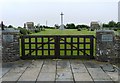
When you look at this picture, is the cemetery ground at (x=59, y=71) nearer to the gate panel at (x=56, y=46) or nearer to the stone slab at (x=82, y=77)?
the stone slab at (x=82, y=77)

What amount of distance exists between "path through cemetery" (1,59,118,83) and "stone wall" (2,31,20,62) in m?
0.38

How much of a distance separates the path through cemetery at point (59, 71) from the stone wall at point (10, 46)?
0.38 meters

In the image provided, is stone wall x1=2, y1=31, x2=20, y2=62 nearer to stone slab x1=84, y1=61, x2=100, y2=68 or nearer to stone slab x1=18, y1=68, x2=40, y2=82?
stone slab x1=18, y1=68, x2=40, y2=82

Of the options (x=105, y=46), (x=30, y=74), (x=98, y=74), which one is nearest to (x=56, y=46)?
(x=105, y=46)

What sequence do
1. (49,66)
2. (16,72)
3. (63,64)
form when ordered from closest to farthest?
(16,72)
(49,66)
(63,64)

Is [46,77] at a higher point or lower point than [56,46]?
lower

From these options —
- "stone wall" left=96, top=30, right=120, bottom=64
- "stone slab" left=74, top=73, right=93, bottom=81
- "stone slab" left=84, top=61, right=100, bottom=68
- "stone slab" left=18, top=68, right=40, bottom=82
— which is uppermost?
"stone wall" left=96, top=30, right=120, bottom=64

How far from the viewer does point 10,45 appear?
10523 mm

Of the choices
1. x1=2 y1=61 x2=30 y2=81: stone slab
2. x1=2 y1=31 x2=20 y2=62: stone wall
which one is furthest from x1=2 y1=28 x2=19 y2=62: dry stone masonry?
x1=2 y1=61 x2=30 y2=81: stone slab

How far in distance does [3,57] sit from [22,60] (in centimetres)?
83

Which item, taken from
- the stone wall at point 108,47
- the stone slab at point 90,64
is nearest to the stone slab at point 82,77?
the stone slab at point 90,64

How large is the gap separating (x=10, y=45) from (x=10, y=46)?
0.13ft

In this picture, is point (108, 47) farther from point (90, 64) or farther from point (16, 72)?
point (16, 72)

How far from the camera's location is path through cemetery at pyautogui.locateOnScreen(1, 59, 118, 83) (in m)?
7.28
